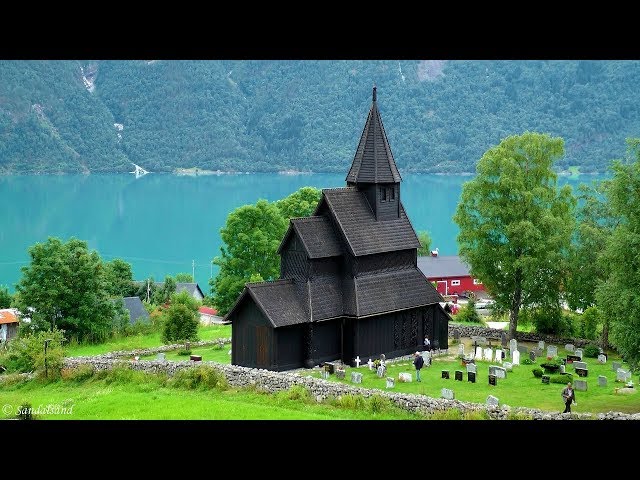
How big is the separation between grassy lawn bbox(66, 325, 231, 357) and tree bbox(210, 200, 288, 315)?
228 inches

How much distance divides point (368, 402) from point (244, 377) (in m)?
4.65

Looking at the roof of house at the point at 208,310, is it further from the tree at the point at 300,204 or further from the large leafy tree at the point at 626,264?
the large leafy tree at the point at 626,264

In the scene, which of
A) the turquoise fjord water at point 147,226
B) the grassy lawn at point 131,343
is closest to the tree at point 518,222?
the grassy lawn at point 131,343

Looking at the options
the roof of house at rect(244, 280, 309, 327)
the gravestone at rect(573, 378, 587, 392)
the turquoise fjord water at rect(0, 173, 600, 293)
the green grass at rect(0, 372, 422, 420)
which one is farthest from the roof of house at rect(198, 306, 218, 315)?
the gravestone at rect(573, 378, 587, 392)

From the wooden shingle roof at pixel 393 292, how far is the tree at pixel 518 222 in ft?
16.3

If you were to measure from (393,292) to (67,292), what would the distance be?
666 inches

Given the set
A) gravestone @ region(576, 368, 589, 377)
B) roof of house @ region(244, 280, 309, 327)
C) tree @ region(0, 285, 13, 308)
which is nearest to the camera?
gravestone @ region(576, 368, 589, 377)

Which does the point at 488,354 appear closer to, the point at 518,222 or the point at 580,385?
the point at 580,385

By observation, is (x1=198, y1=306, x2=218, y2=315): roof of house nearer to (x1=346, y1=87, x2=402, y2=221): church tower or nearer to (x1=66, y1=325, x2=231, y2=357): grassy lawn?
(x1=66, y1=325, x2=231, y2=357): grassy lawn

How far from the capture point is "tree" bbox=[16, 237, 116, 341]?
4072cm

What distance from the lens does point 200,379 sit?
25812mm

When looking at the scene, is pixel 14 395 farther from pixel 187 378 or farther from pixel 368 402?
pixel 368 402

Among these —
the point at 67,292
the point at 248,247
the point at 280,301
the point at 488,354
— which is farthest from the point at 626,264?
the point at 248,247

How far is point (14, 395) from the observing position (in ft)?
86.6
